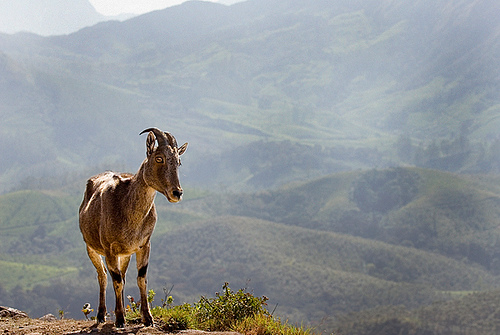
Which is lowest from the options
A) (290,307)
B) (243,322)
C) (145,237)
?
(290,307)

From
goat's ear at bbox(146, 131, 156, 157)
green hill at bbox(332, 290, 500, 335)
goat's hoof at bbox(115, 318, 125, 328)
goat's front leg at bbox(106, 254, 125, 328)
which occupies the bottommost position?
green hill at bbox(332, 290, 500, 335)

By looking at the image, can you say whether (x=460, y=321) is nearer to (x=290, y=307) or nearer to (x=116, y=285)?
(x=290, y=307)

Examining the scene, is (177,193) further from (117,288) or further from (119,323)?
(119,323)

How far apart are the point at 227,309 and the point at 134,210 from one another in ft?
10.4

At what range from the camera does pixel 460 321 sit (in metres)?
146

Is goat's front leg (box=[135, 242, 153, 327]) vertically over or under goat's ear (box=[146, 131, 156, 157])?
under

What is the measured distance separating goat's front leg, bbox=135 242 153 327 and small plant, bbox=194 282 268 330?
1.30 metres

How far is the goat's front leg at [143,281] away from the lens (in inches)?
474

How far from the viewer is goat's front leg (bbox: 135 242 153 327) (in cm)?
1205

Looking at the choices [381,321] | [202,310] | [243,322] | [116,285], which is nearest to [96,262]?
[116,285]

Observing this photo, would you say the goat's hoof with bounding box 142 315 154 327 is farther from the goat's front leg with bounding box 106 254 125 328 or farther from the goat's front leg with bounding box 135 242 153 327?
the goat's front leg with bounding box 106 254 125 328

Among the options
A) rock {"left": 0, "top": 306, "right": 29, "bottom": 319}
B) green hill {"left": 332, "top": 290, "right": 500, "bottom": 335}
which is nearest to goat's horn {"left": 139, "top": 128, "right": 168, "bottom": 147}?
rock {"left": 0, "top": 306, "right": 29, "bottom": 319}

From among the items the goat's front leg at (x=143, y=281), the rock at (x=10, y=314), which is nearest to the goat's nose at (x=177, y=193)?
the goat's front leg at (x=143, y=281)

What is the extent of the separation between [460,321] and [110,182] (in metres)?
149
